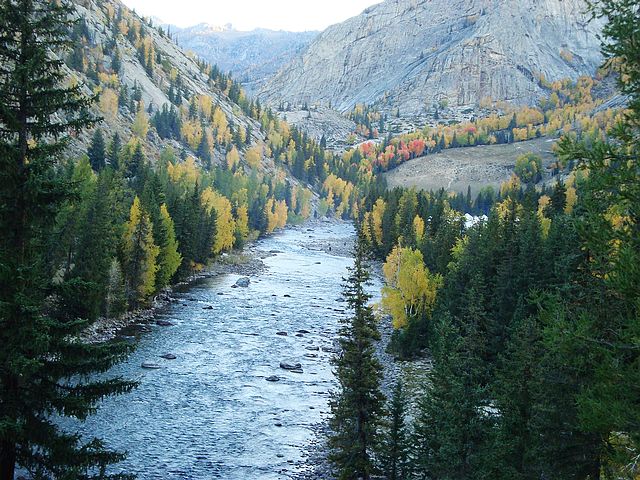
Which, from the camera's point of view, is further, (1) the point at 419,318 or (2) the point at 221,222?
(2) the point at 221,222

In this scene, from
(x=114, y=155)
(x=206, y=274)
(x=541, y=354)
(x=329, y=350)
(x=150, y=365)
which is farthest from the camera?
(x=114, y=155)

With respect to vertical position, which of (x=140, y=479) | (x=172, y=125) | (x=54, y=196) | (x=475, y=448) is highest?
(x=172, y=125)

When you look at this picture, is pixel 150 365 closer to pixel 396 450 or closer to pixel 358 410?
pixel 358 410

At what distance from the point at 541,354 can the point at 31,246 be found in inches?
919

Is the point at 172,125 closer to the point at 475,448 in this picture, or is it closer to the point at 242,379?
the point at 242,379

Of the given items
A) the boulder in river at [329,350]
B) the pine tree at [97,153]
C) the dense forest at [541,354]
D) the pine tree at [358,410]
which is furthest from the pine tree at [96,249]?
the pine tree at [97,153]

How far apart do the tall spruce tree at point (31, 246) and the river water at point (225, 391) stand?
18.3m

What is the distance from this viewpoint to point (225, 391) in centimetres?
4200

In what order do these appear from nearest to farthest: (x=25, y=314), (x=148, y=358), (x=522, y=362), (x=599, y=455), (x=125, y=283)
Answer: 1. (x=25, y=314)
2. (x=599, y=455)
3. (x=522, y=362)
4. (x=148, y=358)
5. (x=125, y=283)

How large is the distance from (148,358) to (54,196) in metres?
38.0

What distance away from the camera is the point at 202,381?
43375 millimetres

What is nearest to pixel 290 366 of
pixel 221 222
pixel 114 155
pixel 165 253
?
pixel 165 253

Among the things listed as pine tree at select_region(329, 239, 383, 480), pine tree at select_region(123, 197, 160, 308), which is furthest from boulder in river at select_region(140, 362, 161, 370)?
pine tree at select_region(329, 239, 383, 480)

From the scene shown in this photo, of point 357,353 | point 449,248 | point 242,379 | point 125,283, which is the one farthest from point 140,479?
point 449,248
